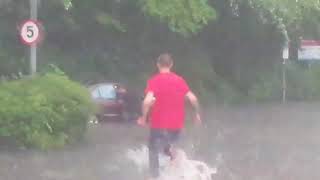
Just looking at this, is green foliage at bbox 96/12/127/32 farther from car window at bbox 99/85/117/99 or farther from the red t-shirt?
the red t-shirt

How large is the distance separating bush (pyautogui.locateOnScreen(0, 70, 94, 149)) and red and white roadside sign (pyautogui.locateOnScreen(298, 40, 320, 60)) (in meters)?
34.8

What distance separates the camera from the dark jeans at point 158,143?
11.8 meters

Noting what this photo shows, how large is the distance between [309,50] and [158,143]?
43891 mm

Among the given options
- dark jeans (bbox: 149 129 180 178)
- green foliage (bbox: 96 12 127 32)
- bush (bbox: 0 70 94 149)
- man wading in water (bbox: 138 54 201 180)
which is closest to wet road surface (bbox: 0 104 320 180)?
bush (bbox: 0 70 94 149)

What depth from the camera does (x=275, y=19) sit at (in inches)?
1731

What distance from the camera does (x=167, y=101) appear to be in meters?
11.7

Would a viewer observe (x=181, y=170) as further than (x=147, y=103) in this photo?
Yes

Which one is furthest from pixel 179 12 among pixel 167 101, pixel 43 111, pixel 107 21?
pixel 167 101

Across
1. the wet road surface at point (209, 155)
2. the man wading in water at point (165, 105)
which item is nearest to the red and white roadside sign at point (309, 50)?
the wet road surface at point (209, 155)

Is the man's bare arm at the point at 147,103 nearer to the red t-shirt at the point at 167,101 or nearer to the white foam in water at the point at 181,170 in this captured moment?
the red t-shirt at the point at 167,101

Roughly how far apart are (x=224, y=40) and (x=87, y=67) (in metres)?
9.95

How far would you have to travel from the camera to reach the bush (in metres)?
19.1

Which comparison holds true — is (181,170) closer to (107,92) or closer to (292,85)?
(107,92)

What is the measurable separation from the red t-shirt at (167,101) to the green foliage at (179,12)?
23424mm
